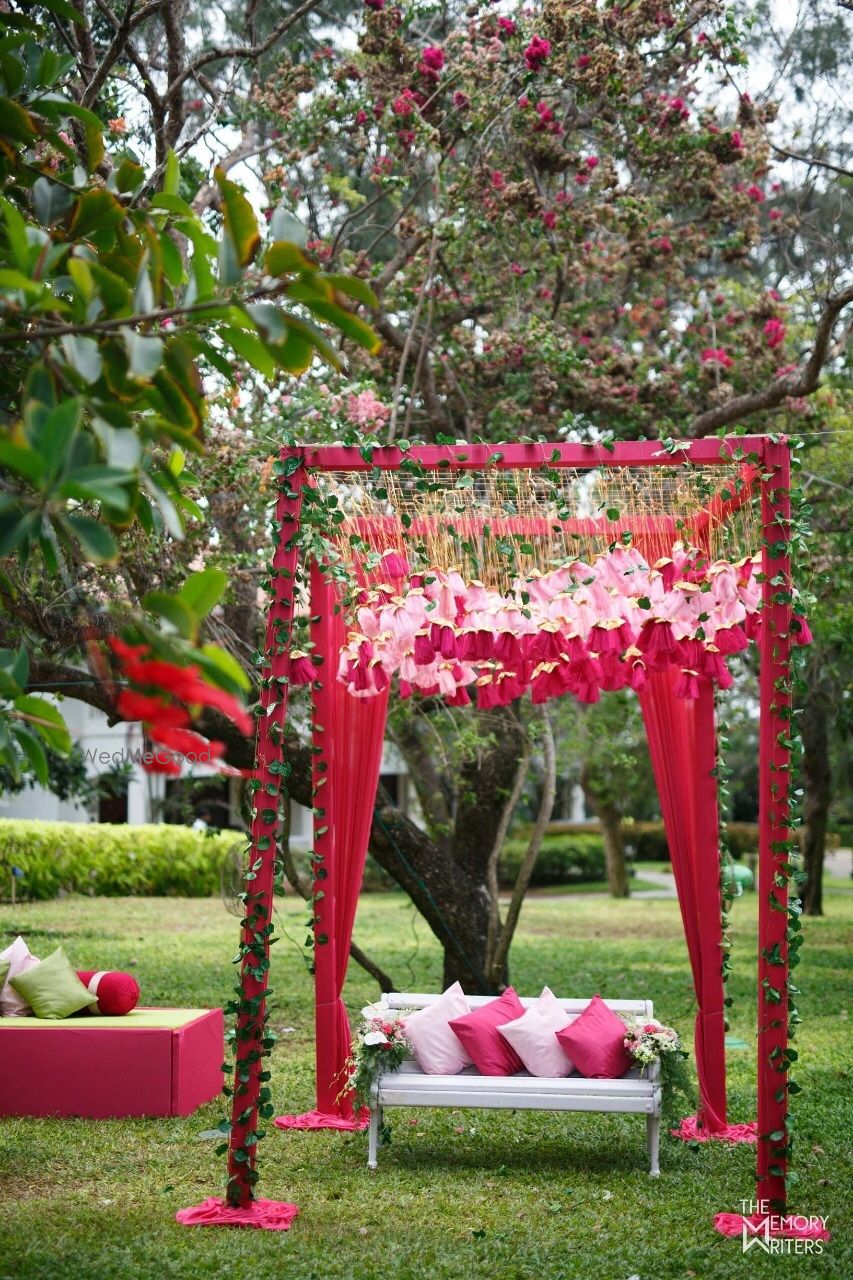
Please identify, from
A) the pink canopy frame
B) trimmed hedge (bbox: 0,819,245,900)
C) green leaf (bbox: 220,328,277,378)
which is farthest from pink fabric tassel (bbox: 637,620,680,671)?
trimmed hedge (bbox: 0,819,245,900)

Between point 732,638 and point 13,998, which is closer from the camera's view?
point 732,638

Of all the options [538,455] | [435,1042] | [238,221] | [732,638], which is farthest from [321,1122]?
[238,221]

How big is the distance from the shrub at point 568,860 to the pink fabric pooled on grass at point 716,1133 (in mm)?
17051

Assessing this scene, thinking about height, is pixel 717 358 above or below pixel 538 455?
above

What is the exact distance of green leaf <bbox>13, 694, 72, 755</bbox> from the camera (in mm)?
2449

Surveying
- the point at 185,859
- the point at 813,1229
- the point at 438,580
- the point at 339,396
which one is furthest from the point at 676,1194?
the point at 185,859

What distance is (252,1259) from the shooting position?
4.15 metres

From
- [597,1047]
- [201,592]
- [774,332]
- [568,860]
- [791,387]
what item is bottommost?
[568,860]

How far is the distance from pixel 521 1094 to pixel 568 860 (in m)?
19.2

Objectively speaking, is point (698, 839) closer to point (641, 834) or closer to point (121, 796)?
point (121, 796)

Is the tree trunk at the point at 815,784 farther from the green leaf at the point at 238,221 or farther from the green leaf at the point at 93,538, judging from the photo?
the green leaf at the point at 93,538

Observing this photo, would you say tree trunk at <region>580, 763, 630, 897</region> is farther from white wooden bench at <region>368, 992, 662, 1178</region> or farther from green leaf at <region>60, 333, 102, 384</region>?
green leaf at <region>60, 333, 102, 384</region>

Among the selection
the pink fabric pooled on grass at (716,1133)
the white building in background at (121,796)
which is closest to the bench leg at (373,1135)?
the pink fabric pooled on grass at (716,1133)

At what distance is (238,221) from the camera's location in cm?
243
